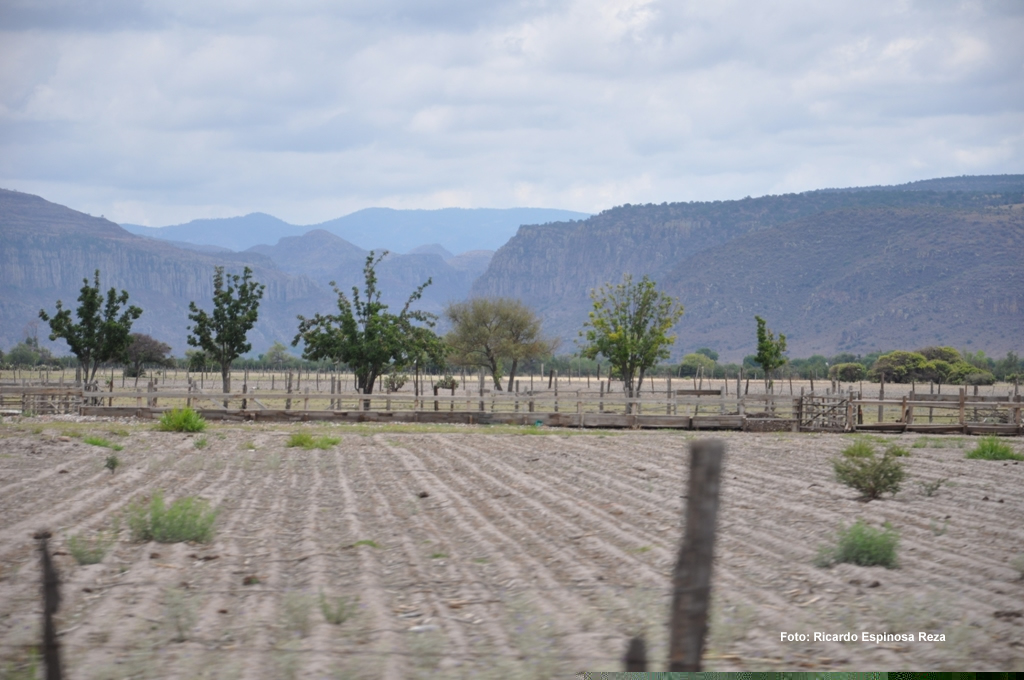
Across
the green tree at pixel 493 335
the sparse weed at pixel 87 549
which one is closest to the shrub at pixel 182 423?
the sparse weed at pixel 87 549

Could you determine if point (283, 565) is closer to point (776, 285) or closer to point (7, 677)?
point (7, 677)

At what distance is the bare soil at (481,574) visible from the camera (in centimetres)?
530

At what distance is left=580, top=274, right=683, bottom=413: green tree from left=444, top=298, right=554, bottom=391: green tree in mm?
12495

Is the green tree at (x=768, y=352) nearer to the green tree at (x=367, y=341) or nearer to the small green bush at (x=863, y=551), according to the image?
the green tree at (x=367, y=341)

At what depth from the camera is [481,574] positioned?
7398 mm

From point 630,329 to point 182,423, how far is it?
23.7 meters

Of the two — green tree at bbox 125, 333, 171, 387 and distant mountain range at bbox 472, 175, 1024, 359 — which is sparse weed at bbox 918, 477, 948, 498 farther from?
distant mountain range at bbox 472, 175, 1024, 359

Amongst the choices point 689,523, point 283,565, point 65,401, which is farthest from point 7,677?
point 65,401

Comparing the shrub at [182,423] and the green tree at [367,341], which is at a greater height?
the green tree at [367,341]

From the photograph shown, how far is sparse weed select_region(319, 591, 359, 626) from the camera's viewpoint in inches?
231

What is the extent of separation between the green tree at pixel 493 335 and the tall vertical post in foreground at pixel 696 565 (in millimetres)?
51111

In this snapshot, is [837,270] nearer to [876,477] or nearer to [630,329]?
[630,329]

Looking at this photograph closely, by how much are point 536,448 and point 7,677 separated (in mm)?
15429

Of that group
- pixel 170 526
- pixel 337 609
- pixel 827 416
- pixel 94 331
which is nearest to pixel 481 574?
pixel 337 609
